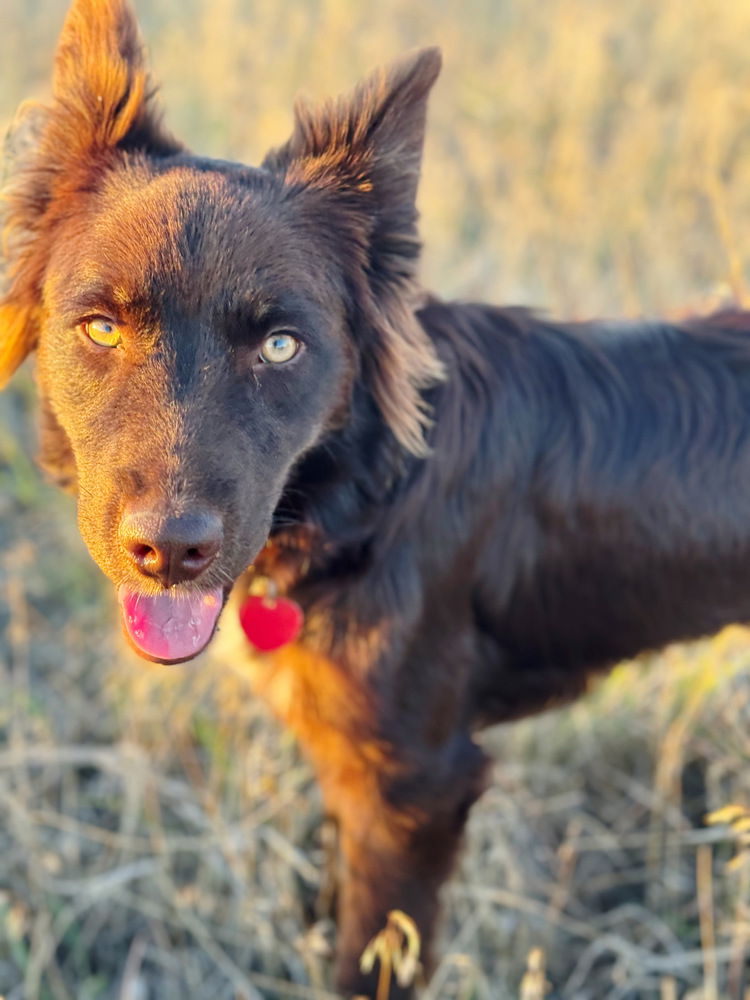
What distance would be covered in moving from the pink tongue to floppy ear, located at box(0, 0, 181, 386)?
82 centimetres

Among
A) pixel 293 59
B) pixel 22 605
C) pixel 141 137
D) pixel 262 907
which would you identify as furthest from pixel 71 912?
pixel 293 59

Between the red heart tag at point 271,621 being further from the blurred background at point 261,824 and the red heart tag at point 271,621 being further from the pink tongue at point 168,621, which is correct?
the blurred background at point 261,824

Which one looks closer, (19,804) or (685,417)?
(685,417)

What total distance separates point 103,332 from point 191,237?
29cm

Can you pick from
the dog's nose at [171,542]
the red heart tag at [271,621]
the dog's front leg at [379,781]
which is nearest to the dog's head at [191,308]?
the dog's nose at [171,542]

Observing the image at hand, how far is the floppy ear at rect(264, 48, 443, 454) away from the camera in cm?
228

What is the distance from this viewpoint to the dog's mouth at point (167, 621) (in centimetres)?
207

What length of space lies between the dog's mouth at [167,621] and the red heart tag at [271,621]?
0.40 meters

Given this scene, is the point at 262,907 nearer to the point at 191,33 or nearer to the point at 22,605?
the point at 22,605

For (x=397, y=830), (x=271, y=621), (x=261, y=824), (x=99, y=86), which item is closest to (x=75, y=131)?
(x=99, y=86)

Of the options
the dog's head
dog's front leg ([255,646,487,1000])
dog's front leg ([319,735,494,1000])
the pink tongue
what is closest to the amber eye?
the dog's head

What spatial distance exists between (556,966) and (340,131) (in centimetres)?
278

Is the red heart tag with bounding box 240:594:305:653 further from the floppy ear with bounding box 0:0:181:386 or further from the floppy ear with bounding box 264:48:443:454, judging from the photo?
the floppy ear with bounding box 0:0:181:386

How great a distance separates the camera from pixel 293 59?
25.2 ft
